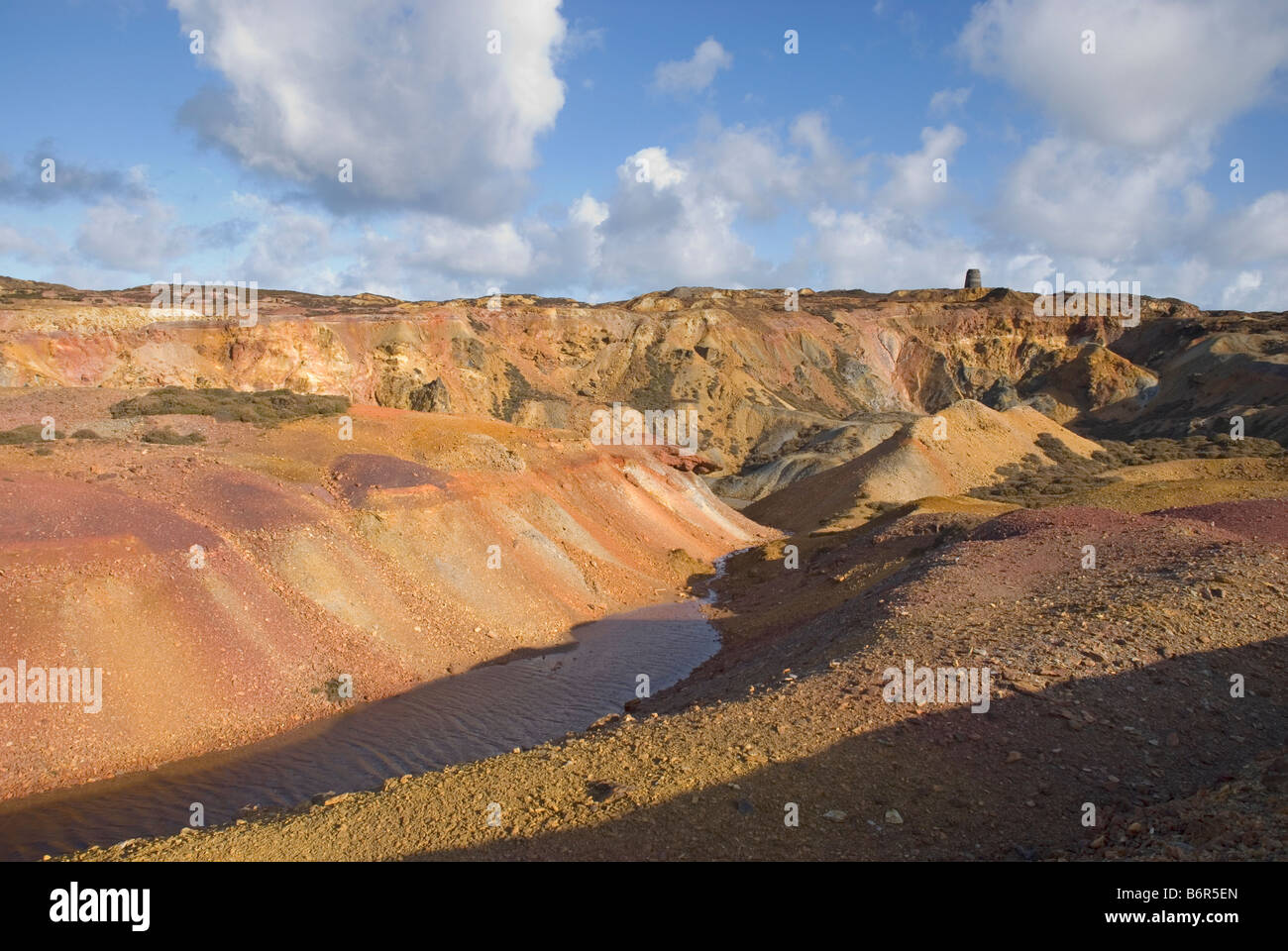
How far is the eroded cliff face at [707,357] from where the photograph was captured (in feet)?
154

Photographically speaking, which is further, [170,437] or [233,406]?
[233,406]

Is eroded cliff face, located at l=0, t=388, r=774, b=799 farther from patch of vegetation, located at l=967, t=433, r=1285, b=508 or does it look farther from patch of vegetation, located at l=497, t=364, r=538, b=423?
patch of vegetation, located at l=497, t=364, r=538, b=423

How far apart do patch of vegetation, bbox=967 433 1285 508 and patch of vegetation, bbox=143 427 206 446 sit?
3028 centimetres

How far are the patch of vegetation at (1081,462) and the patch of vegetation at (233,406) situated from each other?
27.9 metres

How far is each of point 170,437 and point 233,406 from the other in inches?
150

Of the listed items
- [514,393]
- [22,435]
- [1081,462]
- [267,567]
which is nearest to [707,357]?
[514,393]

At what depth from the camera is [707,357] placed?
73250mm

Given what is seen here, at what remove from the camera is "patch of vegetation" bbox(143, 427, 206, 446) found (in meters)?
21.0

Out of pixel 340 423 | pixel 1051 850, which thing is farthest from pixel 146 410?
pixel 1051 850

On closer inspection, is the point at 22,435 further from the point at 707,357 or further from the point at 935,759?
the point at 707,357

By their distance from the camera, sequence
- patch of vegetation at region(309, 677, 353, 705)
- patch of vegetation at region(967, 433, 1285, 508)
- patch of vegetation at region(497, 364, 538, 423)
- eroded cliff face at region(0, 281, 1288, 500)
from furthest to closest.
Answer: patch of vegetation at region(497, 364, 538, 423), eroded cliff face at region(0, 281, 1288, 500), patch of vegetation at region(967, 433, 1285, 508), patch of vegetation at region(309, 677, 353, 705)

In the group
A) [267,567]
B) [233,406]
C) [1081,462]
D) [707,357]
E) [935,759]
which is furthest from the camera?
[707,357]

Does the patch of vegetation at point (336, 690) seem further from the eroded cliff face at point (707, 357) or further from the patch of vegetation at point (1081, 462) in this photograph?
the eroded cliff face at point (707, 357)

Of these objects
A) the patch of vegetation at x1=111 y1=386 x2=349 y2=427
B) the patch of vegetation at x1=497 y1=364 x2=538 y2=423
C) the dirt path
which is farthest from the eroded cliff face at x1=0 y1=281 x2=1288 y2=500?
the dirt path
